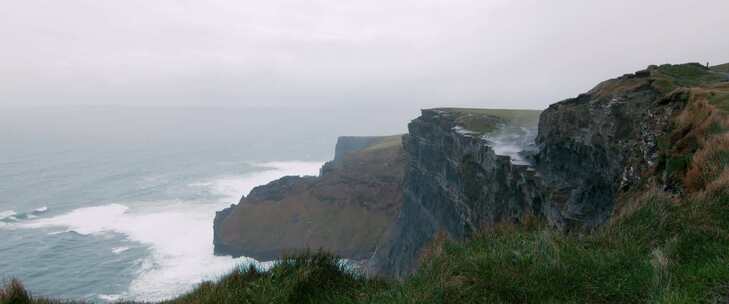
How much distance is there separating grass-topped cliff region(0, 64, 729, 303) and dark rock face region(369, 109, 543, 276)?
992cm

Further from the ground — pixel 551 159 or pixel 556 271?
pixel 556 271

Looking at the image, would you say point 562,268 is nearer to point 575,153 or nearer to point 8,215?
point 575,153

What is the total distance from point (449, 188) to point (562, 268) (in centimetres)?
3869

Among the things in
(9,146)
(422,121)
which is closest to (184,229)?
(422,121)

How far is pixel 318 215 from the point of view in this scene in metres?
71.1

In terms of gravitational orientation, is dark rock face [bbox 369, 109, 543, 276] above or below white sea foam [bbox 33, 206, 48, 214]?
above

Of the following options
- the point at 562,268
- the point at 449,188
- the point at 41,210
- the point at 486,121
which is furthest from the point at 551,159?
the point at 41,210

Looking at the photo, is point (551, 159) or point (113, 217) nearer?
point (551, 159)

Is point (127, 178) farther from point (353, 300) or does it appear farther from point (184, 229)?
point (353, 300)

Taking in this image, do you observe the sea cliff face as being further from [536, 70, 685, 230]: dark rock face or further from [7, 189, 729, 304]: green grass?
[7, 189, 729, 304]: green grass

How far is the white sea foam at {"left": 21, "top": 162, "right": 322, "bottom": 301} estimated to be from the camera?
182 feet

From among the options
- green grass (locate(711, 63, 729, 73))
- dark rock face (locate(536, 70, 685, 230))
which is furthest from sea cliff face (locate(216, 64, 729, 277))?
green grass (locate(711, 63, 729, 73))

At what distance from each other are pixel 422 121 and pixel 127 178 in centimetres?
10361

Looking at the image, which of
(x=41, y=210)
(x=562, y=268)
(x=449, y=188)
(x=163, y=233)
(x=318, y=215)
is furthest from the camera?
(x=41, y=210)
